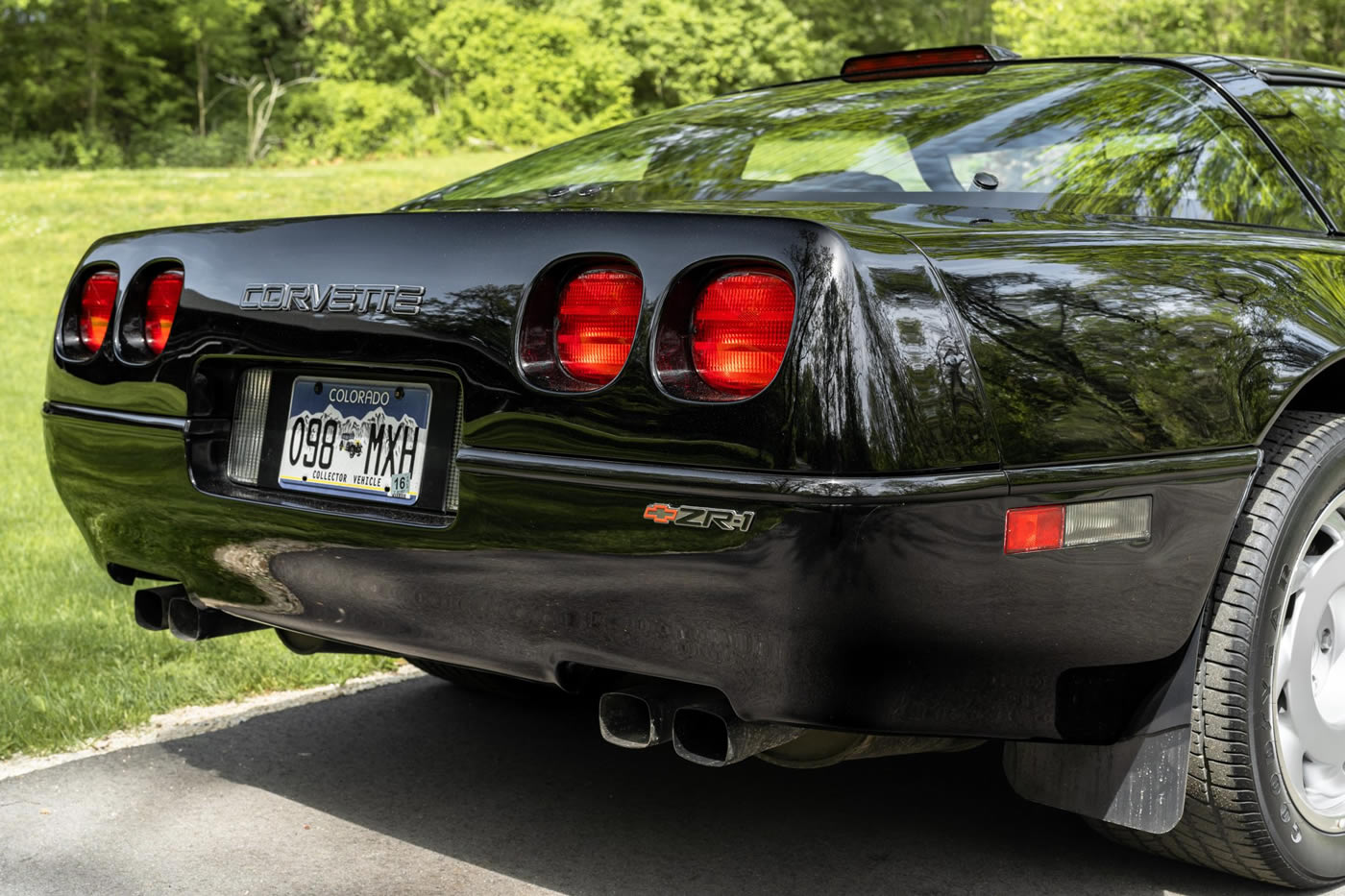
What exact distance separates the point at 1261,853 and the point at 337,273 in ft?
6.24

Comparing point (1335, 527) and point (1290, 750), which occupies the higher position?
point (1335, 527)

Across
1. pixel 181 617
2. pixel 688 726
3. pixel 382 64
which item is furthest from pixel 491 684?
pixel 382 64

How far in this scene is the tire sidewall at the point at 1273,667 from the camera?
2512 millimetres

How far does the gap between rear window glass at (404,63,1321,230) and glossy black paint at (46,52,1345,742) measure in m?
0.15

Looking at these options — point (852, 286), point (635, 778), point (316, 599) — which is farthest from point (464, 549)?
point (635, 778)

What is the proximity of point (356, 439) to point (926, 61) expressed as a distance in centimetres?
175

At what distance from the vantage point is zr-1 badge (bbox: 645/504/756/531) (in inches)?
79.6

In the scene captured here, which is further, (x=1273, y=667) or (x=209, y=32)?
(x=209, y=32)

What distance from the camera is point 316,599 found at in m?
2.54

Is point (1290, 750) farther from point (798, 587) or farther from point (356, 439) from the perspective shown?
point (356, 439)

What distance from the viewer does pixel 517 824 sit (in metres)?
2.98

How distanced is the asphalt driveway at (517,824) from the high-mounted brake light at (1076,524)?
795mm

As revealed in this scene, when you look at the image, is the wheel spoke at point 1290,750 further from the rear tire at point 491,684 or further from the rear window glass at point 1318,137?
the rear tire at point 491,684

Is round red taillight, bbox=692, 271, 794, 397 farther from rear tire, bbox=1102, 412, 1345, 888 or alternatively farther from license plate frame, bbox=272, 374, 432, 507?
rear tire, bbox=1102, 412, 1345, 888
